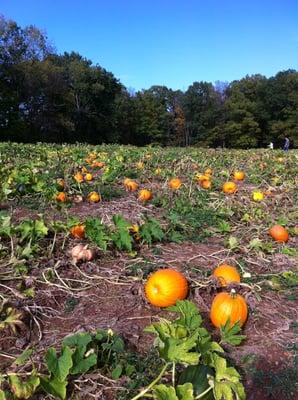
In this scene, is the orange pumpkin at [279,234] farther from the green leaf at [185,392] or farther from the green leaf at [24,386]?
the green leaf at [24,386]

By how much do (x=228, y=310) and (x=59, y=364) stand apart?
1170 millimetres

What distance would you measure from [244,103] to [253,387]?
73.5 metres

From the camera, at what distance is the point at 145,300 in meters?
3.16

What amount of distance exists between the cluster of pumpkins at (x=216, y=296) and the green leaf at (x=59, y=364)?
1025 millimetres

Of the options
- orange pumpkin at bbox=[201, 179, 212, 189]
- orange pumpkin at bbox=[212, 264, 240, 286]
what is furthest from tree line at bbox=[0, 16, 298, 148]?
orange pumpkin at bbox=[212, 264, 240, 286]

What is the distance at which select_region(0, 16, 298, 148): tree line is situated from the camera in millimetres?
48969

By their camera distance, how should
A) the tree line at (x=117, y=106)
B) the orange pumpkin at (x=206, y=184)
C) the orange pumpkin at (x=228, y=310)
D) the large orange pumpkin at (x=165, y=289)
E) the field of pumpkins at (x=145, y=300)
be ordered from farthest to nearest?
the tree line at (x=117, y=106) → the orange pumpkin at (x=206, y=184) → the large orange pumpkin at (x=165, y=289) → the orange pumpkin at (x=228, y=310) → the field of pumpkins at (x=145, y=300)

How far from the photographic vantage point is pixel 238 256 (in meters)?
4.16

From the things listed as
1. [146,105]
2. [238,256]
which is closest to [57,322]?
[238,256]

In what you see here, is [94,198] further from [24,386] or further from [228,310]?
[24,386]

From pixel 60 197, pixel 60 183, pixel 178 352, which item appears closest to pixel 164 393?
pixel 178 352

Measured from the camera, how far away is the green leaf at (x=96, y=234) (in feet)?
12.3

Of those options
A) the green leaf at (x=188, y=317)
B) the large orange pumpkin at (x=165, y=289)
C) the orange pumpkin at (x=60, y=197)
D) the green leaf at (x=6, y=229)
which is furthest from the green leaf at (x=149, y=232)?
the orange pumpkin at (x=60, y=197)

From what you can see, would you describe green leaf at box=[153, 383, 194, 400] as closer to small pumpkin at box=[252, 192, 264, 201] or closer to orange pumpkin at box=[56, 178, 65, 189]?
orange pumpkin at box=[56, 178, 65, 189]
